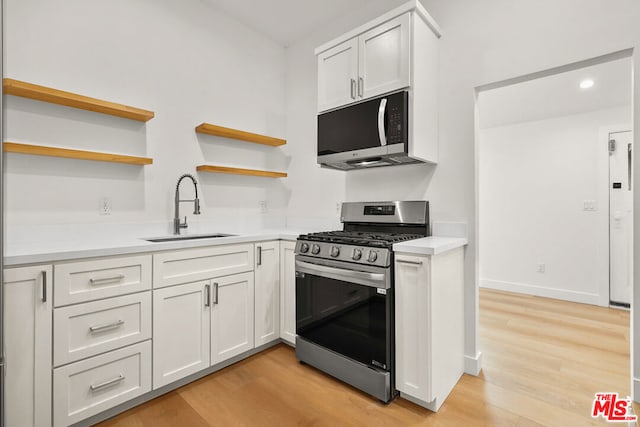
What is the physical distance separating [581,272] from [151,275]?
178 inches

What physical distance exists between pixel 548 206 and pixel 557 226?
10.5 inches

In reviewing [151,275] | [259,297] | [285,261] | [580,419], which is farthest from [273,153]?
[580,419]

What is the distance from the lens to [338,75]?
2.38 metres

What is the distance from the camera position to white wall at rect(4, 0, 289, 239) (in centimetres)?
189

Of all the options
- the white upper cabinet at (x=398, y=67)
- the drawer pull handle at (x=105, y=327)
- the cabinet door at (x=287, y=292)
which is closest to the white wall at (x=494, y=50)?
the white upper cabinet at (x=398, y=67)

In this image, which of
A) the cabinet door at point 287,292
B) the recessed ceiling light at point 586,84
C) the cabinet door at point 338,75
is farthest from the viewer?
the recessed ceiling light at point 586,84

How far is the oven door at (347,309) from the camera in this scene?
1782 millimetres

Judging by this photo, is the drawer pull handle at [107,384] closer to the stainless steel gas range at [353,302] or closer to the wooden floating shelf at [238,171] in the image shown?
the stainless steel gas range at [353,302]

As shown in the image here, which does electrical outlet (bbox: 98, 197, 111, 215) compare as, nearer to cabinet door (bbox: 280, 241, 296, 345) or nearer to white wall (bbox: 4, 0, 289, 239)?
white wall (bbox: 4, 0, 289, 239)

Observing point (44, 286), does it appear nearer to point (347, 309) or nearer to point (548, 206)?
point (347, 309)

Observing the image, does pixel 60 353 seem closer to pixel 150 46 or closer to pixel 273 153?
pixel 150 46

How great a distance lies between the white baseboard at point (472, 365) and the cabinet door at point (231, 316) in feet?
4.93

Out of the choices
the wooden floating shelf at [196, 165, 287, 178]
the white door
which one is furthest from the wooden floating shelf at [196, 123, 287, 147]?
the white door

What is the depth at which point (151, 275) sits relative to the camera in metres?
1.78
